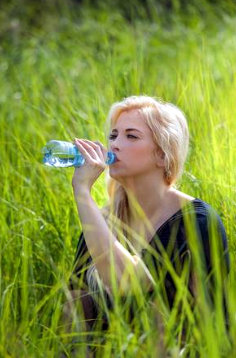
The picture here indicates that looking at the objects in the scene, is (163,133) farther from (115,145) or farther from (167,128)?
(115,145)

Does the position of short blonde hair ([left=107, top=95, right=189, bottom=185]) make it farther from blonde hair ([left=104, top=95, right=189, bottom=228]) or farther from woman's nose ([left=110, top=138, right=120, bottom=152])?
woman's nose ([left=110, top=138, right=120, bottom=152])

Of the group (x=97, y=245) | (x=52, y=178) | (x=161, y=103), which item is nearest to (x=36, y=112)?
(x=52, y=178)

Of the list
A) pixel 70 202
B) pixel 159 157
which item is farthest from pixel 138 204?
pixel 70 202

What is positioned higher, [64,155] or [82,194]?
[64,155]

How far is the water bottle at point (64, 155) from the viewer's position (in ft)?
9.99

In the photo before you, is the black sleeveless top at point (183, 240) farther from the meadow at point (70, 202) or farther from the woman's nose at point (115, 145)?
the woman's nose at point (115, 145)

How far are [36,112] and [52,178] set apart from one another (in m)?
0.91

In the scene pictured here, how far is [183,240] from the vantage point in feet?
9.83

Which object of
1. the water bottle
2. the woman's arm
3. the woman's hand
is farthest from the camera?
the water bottle

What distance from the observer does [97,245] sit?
112 inches

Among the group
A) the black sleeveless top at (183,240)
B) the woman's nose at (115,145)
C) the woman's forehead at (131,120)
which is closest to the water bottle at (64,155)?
the woman's nose at (115,145)

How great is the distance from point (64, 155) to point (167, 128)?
37 cm

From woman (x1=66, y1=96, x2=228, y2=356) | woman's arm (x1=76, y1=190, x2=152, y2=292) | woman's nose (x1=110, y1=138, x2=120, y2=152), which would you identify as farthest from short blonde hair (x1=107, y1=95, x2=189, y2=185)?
woman's arm (x1=76, y1=190, x2=152, y2=292)

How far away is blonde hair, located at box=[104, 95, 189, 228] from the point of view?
3.17 meters
